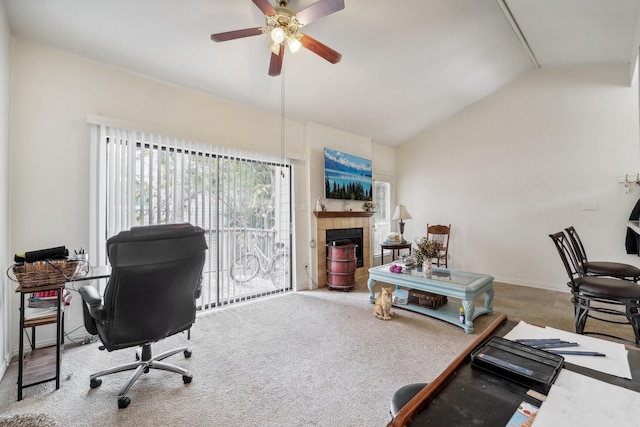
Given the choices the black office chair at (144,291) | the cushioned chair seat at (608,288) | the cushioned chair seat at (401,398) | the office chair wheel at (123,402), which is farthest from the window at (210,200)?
the cushioned chair seat at (608,288)

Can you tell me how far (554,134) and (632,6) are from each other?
5.72 feet

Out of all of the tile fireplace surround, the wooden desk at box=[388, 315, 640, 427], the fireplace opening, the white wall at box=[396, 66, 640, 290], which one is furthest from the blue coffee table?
the wooden desk at box=[388, 315, 640, 427]

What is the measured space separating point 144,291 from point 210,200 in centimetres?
167

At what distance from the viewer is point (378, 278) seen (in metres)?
3.45

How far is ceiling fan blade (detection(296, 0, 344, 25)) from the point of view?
1.84 m

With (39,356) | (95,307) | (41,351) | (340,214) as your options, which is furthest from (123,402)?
(340,214)

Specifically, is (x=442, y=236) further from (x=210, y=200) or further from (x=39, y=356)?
(x=39, y=356)

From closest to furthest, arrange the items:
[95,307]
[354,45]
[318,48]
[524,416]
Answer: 1. [524,416]
2. [95,307]
3. [318,48]
4. [354,45]

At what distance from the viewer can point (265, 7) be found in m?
1.95

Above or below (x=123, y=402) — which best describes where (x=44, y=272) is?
above

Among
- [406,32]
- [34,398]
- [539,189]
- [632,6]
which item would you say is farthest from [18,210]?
[539,189]

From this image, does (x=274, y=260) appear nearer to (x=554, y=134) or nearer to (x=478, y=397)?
(x=478, y=397)

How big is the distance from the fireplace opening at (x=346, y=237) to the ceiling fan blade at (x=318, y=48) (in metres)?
2.67

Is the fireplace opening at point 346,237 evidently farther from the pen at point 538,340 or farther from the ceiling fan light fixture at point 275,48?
the pen at point 538,340
